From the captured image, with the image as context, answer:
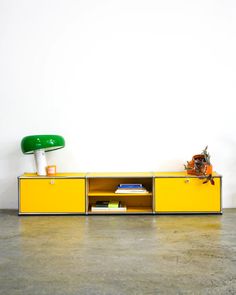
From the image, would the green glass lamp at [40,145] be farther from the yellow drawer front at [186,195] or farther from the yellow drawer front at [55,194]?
the yellow drawer front at [186,195]

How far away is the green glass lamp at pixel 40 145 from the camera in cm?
440

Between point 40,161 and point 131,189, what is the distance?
1126mm

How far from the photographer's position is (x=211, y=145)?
4848mm

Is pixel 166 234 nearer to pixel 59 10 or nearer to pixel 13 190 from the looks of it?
pixel 13 190

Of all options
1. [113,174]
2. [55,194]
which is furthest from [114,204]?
[55,194]

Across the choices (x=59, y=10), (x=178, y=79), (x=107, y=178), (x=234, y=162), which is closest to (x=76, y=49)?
(x=59, y=10)

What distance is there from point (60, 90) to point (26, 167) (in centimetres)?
106

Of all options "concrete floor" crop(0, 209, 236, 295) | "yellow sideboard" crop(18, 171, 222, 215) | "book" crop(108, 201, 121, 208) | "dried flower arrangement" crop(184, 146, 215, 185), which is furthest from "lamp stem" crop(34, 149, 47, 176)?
"dried flower arrangement" crop(184, 146, 215, 185)

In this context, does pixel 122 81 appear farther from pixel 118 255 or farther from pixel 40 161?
pixel 118 255

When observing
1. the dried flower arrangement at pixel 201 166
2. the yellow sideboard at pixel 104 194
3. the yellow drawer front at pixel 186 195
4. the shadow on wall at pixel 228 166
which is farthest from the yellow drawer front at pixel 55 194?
the shadow on wall at pixel 228 166

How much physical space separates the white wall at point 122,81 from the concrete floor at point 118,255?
91cm

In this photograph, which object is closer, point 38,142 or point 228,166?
point 38,142

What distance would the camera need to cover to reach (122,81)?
4.85 meters

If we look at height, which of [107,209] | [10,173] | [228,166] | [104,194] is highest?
[228,166]
